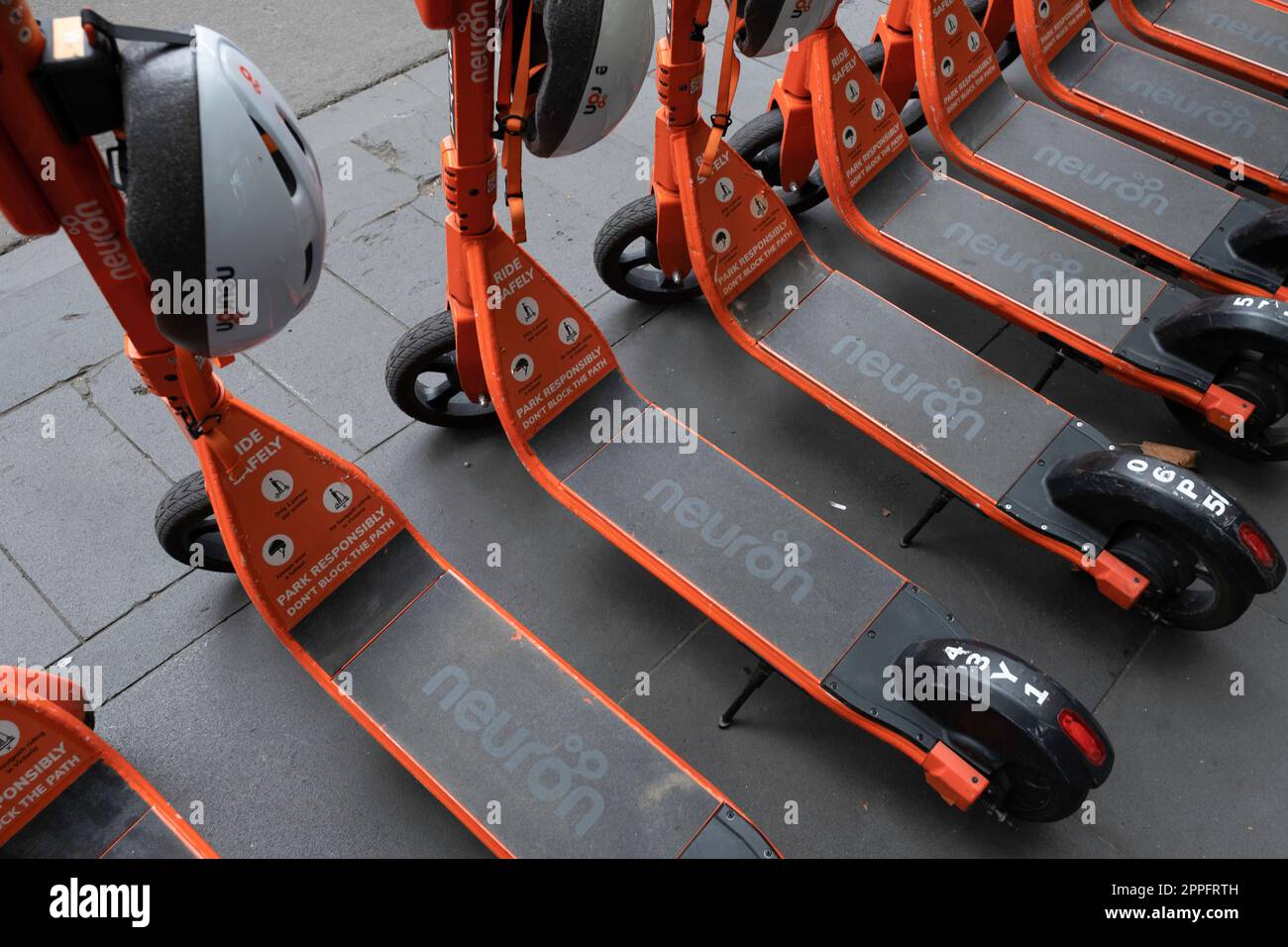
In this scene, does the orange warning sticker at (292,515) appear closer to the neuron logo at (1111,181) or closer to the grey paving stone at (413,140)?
the grey paving stone at (413,140)

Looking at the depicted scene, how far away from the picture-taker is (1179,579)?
Result: 4.15 meters

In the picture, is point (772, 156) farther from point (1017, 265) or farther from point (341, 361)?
point (341, 361)

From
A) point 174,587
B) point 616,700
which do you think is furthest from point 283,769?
point 616,700

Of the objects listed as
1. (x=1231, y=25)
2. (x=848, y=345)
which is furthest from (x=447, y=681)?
(x=1231, y=25)

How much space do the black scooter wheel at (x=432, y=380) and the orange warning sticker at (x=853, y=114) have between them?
2.25 metres

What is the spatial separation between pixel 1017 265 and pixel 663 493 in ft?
7.54

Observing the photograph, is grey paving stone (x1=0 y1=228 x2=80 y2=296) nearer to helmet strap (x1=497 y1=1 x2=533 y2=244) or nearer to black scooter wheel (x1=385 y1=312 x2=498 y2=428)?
black scooter wheel (x1=385 y1=312 x2=498 y2=428)

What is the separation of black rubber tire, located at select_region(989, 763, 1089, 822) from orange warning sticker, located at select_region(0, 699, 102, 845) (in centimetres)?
317

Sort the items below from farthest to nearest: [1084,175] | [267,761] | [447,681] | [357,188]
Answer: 1. [357,188]
2. [1084,175]
3. [267,761]
4. [447,681]

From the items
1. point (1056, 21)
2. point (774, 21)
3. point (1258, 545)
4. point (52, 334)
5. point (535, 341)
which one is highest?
point (774, 21)

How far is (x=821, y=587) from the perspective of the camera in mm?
4059

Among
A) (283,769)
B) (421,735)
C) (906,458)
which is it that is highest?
(906,458)

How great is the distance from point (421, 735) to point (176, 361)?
1.51m

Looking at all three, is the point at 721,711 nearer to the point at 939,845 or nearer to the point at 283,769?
the point at 939,845
